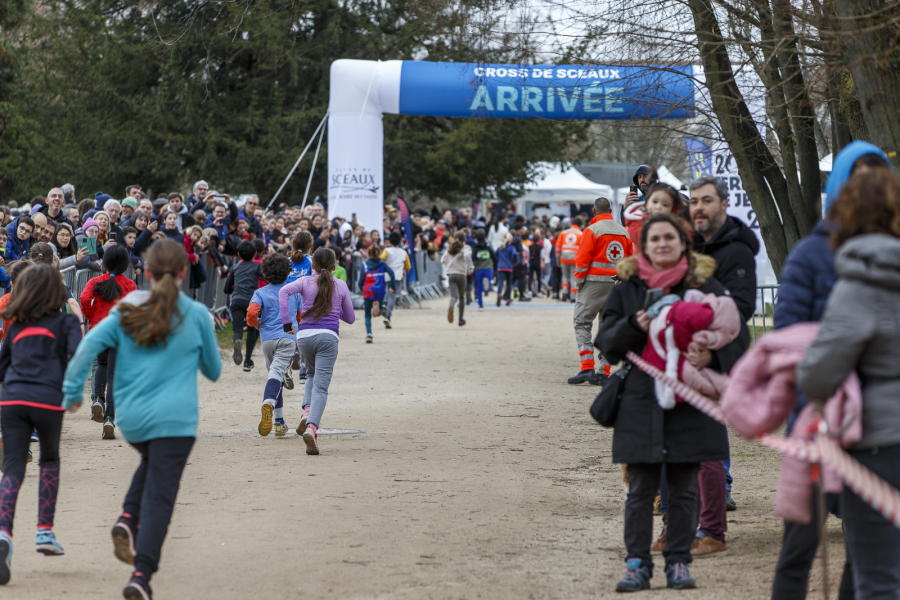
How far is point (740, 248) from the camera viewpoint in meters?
5.38

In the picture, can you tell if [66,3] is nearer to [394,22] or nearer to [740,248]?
[394,22]

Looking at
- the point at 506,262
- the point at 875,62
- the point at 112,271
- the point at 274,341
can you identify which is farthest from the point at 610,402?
the point at 506,262

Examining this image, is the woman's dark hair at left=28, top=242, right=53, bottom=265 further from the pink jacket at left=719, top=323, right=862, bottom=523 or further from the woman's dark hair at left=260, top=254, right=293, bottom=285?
the pink jacket at left=719, top=323, right=862, bottom=523

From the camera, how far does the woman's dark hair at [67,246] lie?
1205 centimetres

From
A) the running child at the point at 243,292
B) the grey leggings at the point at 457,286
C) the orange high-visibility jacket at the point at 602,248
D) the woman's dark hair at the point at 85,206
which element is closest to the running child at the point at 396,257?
the grey leggings at the point at 457,286

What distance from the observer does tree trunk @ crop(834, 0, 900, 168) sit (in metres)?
5.84

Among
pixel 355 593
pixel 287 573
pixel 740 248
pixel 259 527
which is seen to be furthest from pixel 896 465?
pixel 259 527

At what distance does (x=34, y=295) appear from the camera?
5.49m

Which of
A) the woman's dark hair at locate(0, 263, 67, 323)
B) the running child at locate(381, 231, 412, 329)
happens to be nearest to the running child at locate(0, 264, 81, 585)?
the woman's dark hair at locate(0, 263, 67, 323)

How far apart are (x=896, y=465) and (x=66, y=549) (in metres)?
4.23

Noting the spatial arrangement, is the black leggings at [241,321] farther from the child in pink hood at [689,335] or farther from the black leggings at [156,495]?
the child in pink hood at [689,335]

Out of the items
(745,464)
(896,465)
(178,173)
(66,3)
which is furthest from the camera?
(178,173)

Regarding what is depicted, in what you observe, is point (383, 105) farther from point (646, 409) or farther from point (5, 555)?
point (646, 409)

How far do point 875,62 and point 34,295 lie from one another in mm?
4645
